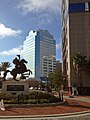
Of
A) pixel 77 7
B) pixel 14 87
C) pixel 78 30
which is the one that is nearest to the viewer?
pixel 14 87

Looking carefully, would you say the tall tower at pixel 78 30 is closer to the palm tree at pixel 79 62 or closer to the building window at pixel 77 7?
the building window at pixel 77 7

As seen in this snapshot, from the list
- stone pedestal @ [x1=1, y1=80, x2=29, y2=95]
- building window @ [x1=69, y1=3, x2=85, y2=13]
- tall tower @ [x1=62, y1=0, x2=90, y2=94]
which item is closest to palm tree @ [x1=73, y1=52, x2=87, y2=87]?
→ tall tower @ [x1=62, y1=0, x2=90, y2=94]

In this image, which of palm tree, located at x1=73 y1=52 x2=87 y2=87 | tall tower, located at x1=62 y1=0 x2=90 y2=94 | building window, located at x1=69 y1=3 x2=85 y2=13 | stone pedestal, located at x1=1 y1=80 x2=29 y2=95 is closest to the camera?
stone pedestal, located at x1=1 y1=80 x2=29 y2=95

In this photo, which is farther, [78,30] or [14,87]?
[78,30]

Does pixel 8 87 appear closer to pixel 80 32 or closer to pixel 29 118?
pixel 29 118

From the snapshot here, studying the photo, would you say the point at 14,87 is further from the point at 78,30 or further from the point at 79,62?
the point at 78,30

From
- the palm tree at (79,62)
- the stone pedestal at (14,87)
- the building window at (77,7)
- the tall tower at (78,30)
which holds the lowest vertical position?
the stone pedestal at (14,87)

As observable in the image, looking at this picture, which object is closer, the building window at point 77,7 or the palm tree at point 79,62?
the palm tree at point 79,62

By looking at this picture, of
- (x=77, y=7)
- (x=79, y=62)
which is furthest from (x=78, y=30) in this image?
(x=79, y=62)

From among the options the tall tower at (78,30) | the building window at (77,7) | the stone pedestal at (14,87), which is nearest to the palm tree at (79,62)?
the tall tower at (78,30)

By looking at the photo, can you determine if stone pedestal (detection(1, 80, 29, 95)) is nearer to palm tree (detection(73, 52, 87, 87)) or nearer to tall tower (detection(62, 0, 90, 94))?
palm tree (detection(73, 52, 87, 87))

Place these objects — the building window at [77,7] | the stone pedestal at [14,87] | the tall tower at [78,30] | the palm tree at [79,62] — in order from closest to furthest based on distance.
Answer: the stone pedestal at [14,87], the palm tree at [79,62], the tall tower at [78,30], the building window at [77,7]

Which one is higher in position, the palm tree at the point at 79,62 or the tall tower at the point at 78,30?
the tall tower at the point at 78,30

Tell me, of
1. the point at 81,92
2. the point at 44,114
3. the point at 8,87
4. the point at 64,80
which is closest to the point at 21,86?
the point at 8,87
